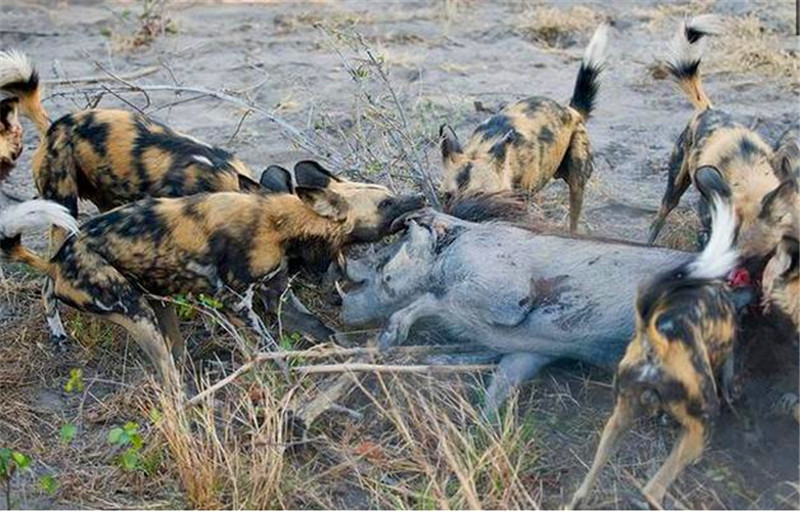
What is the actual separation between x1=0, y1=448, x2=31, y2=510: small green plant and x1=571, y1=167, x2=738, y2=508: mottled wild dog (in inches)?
54.9

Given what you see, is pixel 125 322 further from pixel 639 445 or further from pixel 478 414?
pixel 639 445

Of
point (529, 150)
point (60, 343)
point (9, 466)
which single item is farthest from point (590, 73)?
point (9, 466)

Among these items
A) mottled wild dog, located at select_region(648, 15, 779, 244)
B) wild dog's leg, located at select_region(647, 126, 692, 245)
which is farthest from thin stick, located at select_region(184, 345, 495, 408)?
wild dog's leg, located at select_region(647, 126, 692, 245)

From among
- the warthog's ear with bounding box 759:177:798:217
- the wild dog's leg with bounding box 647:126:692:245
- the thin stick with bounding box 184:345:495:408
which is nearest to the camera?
the thin stick with bounding box 184:345:495:408

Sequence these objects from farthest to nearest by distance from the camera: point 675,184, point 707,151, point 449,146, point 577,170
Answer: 1. point 577,170
2. point 675,184
3. point 449,146
4. point 707,151

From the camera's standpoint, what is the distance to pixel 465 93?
719 cm

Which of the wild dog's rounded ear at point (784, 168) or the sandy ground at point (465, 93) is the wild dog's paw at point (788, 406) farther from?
the wild dog's rounded ear at point (784, 168)

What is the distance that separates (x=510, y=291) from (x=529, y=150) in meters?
1.30

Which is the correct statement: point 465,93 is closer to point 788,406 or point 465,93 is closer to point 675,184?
point 675,184

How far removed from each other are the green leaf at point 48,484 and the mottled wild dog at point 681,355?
4.40 ft

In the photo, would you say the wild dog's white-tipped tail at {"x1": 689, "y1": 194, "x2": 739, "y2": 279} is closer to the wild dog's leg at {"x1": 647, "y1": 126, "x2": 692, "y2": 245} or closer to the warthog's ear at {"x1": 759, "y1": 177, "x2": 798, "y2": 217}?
the warthog's ear at {"x1": 759, "y1": 177, "x2": 798, "y2": 217}

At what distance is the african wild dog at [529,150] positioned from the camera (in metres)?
4.70

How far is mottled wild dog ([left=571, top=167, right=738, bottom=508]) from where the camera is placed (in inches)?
119

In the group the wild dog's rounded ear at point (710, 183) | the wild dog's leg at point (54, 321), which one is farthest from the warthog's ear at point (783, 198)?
the wild dog's leg at point (54, 321)
